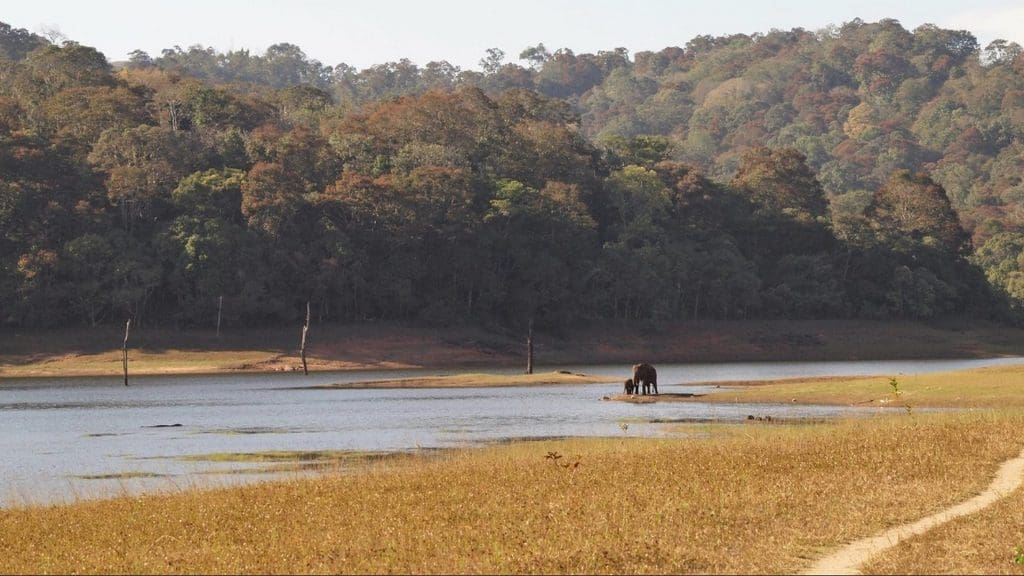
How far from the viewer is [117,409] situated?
58.6m

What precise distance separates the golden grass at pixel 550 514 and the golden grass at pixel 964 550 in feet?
2.79

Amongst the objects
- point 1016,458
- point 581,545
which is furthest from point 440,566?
point 1016,458

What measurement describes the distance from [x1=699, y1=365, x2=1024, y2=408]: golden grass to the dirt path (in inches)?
815

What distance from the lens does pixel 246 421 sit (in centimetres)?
5106

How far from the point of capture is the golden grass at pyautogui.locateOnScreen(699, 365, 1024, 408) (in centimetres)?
4366

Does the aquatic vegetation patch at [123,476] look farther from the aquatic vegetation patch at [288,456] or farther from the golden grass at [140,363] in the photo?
the golden grass at [140,363]

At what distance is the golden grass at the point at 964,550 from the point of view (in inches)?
601

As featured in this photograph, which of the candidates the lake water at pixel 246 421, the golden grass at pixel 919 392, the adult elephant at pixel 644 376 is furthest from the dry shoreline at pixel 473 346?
the golden grass at pixel 919 392

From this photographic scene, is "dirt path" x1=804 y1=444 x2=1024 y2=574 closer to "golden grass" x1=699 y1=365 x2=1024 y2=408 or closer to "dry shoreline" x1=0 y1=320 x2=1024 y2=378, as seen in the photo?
"golden grass" x1=699 y1=365 x2=1024 y2=408

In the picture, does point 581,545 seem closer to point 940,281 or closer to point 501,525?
point 501,525

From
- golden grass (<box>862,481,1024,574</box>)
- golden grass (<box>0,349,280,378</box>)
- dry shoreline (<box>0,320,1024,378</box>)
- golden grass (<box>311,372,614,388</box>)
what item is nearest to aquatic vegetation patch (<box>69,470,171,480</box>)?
golden grass (<box>862,481,1024,574</box>)

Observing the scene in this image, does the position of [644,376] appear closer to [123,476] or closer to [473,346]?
[123,476]

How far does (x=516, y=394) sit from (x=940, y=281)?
2535 inches

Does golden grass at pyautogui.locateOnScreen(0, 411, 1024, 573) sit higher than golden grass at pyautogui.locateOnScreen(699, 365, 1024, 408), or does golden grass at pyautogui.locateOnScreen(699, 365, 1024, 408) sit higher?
golden grass at pyautogui.locateOnScreen(699, 365, 1024, 408)
